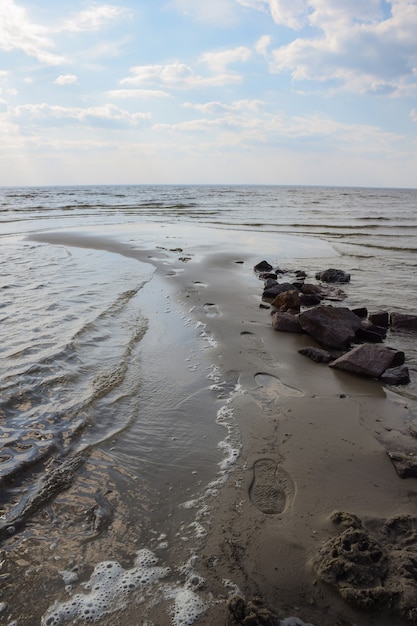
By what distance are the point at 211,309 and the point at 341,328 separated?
7.59 feet

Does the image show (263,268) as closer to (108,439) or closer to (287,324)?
(287,324)

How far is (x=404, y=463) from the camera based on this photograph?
300 centimetres

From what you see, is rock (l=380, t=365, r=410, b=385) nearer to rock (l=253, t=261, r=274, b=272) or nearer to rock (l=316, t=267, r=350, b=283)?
rock (l=316, t=267, r=350, b=283)

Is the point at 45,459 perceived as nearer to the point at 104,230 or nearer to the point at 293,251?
the point at 293,251

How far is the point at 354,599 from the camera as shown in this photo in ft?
6.48

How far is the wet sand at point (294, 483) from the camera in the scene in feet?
6.66

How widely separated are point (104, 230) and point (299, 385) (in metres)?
16.3

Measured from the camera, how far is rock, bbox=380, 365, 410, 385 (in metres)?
4.46

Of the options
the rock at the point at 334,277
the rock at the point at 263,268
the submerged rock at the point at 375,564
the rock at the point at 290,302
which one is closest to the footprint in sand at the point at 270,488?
the submerged rock at the point at 375,564

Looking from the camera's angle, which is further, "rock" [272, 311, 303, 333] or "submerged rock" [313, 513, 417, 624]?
→ "rock" [272, 311, 303, 333]

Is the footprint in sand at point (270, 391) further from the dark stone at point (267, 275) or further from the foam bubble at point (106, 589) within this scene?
the dark stone at point (267, 275)

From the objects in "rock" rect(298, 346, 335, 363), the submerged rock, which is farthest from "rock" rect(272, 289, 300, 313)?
the submerged rock

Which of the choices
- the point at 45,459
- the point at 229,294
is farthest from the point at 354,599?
the point at 229,294

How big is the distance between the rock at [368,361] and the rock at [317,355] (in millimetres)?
212
